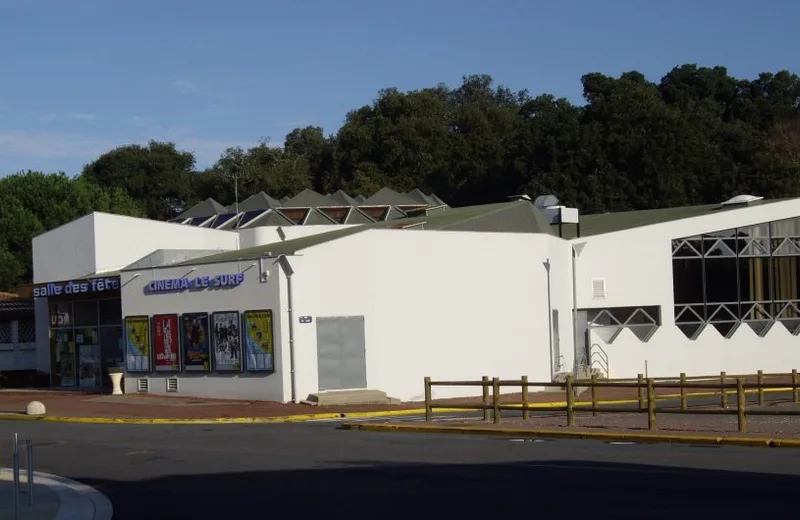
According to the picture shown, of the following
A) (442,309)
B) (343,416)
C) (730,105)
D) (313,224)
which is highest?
(730,105)

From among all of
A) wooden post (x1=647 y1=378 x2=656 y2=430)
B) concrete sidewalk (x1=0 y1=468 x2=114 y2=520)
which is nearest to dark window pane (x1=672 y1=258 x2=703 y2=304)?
wooden post (x1=647 y1=378 x2=656 y2=430)

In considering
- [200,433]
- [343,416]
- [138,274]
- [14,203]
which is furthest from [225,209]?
[200,433]

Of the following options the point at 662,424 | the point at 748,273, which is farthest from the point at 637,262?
the point at 662,424

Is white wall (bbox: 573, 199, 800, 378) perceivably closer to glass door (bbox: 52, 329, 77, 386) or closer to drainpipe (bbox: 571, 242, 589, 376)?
drainpipe (bbox: 571, 242, 589, 376)

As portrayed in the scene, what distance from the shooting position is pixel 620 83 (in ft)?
275

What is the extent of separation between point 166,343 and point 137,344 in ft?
4.74

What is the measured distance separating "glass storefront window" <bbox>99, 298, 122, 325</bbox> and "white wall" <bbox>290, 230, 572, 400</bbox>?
10.9 meters

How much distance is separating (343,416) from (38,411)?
8.41m

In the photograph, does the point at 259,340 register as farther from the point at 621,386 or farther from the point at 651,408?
the point at 651,408

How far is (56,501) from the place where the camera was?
48.1 feet

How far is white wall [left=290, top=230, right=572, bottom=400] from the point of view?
1278 inches

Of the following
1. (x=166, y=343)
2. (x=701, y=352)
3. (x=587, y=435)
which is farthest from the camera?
(x=701, y=352)

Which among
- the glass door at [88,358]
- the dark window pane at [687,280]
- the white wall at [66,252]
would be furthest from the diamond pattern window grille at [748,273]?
the white wall at [66,252]

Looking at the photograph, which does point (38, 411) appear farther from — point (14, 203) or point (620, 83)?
point (620, 83)
